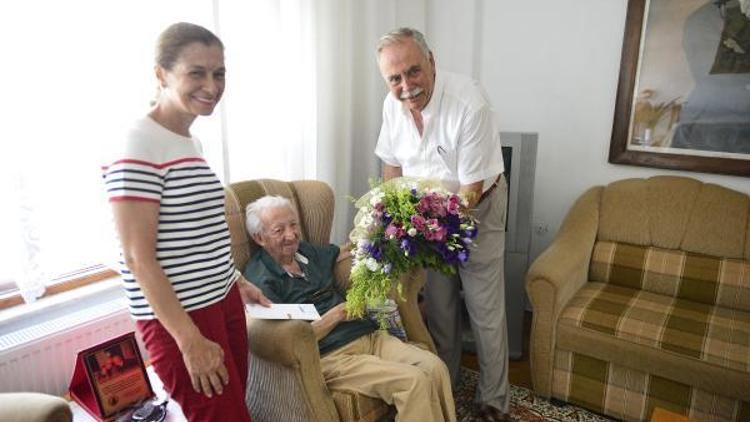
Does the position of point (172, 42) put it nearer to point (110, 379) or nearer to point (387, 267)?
point (387, 267)

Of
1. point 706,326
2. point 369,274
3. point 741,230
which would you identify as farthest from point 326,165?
point 741,230

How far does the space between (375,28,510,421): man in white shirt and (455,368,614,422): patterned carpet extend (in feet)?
0.30

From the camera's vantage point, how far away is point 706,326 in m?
2.04

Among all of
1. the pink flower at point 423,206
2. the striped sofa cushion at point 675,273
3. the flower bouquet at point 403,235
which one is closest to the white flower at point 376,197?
the flower bouquet at point 403,235

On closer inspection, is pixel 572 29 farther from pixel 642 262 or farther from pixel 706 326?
pixel 706 326

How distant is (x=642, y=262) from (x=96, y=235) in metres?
2.56

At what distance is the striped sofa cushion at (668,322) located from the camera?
6.22ft

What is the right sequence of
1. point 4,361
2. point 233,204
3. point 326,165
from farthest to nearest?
1. point 326,165
2. point 233,204
3. point 4,361

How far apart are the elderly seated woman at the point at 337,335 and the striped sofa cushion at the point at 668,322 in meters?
0.87

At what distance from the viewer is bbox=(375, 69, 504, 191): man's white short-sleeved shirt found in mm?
1797

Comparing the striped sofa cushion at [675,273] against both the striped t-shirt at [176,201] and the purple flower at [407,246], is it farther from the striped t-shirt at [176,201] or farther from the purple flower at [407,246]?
the striped t-shirt at [176,201]

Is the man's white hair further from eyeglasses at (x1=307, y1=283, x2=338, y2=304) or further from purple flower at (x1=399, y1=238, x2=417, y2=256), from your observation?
eyeglasses at (x1=307, y1=283, x2=338, y2=304)

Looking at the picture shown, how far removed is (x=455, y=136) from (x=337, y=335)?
2.88 feet

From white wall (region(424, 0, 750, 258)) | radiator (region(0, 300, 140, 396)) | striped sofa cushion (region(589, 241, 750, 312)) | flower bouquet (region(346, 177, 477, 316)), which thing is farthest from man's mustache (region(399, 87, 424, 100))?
white wall (region(424, 0, 750, 258))
